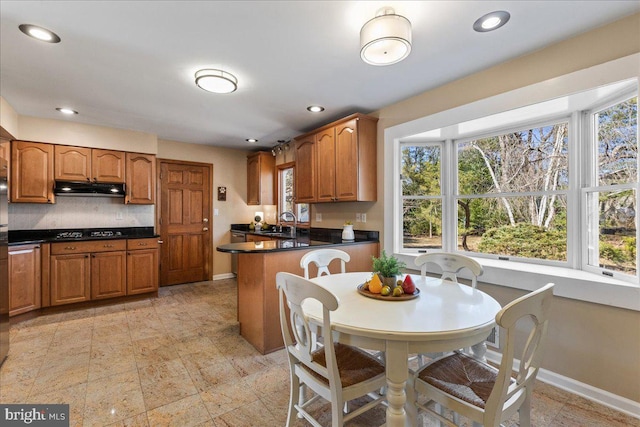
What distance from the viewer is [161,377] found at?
85.4 inches

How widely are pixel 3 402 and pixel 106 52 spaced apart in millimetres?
2456

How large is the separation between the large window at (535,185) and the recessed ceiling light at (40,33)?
301 cm

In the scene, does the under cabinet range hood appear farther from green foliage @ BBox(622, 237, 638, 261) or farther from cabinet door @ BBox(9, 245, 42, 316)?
green foliage @ BBox(622, 237, 638, 261)

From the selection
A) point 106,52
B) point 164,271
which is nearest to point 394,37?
point 106,52

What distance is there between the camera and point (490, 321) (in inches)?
52.9

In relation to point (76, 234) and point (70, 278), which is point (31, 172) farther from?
point (70, 278)

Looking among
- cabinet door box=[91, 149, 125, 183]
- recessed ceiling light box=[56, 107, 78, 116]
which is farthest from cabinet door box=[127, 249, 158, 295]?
recessed ceiling light box=[56, 107, 78, 116]

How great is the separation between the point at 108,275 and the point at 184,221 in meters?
1.41

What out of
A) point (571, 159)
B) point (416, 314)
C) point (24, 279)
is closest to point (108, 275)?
point (24, 279)

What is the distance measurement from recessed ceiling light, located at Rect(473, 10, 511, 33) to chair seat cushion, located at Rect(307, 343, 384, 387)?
6.92ft

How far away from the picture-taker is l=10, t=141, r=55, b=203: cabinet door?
350 cm

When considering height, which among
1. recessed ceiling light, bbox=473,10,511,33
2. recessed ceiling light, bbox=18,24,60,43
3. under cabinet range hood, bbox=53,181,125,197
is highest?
recessed ceiling light, bbox=18,24,60,43

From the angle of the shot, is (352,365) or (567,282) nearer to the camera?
(352,365)

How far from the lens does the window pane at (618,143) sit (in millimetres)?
1908
